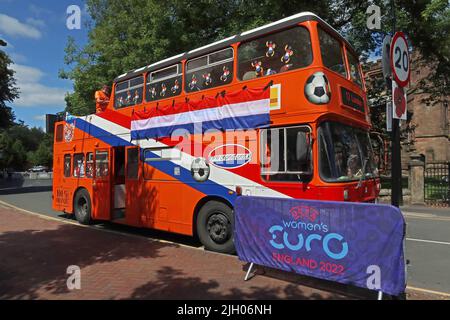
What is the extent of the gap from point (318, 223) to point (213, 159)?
3026 mm

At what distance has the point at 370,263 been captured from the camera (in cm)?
448

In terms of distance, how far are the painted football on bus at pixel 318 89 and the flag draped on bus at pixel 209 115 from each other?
2.76 feet

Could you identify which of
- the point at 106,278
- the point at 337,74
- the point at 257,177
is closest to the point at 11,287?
the point at 106,278

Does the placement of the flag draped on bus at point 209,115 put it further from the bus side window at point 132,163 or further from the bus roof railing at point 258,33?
the bus roof railing at point 258,33

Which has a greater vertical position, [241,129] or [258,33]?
[258,33]

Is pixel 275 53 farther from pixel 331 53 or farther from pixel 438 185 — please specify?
pixel 438 185

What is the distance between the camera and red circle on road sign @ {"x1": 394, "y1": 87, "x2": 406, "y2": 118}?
4789mm

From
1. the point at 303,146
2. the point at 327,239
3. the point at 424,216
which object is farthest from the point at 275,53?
the point at 424,216

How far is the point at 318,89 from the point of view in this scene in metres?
5.98

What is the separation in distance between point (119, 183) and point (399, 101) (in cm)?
777

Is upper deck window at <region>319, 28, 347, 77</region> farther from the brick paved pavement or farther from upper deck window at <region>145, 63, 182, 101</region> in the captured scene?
the brick paved pavement

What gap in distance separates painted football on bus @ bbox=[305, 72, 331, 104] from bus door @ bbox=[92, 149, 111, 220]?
614cm

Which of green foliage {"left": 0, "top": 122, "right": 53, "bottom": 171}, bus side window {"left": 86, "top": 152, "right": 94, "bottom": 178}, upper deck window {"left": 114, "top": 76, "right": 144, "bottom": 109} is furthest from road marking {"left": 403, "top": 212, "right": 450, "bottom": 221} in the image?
green foliage {"left": 0, "top": 122, "right": 53, "bottom": 171}
